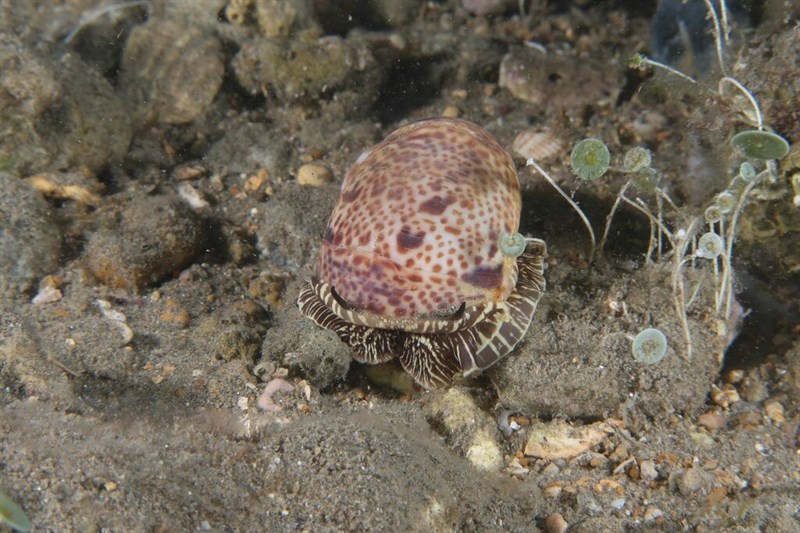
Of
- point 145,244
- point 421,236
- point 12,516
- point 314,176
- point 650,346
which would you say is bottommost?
point 650,346

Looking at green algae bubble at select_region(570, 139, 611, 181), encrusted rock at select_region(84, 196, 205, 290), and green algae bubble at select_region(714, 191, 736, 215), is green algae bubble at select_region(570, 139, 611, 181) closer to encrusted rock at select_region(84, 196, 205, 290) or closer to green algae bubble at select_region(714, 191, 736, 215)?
green algae bubble at select_region(714, 191, 736, 215)

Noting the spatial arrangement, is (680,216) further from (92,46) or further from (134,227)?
(92,46)

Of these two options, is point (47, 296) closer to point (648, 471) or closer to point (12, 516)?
point (12, 516)

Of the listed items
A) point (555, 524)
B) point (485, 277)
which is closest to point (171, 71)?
point (485, 277)

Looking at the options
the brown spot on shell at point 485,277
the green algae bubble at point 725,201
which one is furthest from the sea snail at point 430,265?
the green algae bubble at point 725,201

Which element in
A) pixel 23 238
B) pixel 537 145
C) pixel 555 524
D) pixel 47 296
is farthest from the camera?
pixel 537 145

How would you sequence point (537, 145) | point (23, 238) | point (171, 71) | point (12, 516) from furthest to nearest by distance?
point (171, 71), point (537, 145), point (23, 238), point (12, 516)

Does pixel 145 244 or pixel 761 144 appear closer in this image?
pixel 761 144

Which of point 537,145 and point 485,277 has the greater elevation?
point 485,277
